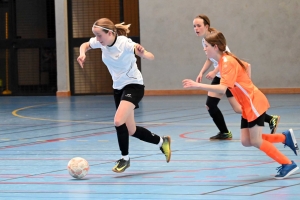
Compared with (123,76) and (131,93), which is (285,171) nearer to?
(131,93)

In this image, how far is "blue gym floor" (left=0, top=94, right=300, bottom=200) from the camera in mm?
5234

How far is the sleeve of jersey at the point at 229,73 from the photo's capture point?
5.62m

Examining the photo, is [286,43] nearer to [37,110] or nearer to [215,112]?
[37,110]

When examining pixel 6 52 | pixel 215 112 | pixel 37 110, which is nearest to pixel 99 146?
pixel 215 112

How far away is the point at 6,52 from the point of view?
64.2 ft

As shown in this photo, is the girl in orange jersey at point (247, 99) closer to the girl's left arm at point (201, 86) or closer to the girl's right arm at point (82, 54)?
the girl's left arm at point (201, 86)

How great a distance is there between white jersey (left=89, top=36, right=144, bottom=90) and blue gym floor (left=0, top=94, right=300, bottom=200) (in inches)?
35.6

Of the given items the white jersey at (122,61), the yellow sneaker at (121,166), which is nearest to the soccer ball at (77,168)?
the yellow sneaker at (121,166)

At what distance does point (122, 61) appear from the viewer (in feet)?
21.0

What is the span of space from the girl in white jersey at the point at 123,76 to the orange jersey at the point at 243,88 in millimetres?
802

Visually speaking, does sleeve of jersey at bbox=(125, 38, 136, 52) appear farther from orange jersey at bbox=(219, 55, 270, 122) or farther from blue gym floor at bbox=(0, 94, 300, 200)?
blue gym floor at bbox=(0, 94, 300, 200)

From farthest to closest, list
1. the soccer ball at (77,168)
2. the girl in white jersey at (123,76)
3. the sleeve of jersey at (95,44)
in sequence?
the sleeve of jersey at (95,44), the girl in white jersey at (123,76), the soccer ball at (77,168)

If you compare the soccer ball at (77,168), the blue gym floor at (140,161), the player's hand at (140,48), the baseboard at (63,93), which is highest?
the player's hand at (140,48)

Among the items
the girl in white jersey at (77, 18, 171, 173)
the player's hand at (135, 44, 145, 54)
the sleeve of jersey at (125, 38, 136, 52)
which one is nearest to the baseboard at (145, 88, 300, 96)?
the girl in white jersey at (77, 18, 171, 173)
